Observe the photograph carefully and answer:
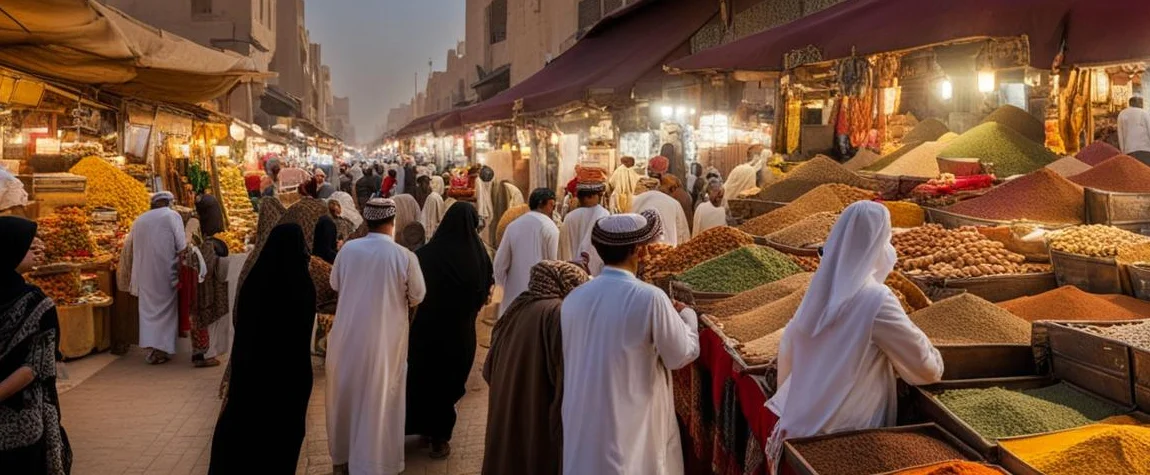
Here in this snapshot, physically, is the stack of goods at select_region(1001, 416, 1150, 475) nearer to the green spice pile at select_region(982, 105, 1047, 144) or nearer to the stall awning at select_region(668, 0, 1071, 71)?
the stall awning at select_region(668, 0, 1071, 71)

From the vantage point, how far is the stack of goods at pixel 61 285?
686cm

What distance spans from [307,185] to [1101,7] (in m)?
5.75

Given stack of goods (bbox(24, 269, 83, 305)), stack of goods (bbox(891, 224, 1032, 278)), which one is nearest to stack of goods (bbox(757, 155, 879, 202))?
stack of goods (bbox(891, 224, 1032, 278))

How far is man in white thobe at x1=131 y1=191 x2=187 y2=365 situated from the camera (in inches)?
272

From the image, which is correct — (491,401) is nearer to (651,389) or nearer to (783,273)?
(651,389)

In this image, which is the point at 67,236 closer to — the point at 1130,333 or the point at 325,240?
the point at 325,240

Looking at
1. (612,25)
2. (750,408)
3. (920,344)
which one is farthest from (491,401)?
(612,25)

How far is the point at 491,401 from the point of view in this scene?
3510mm

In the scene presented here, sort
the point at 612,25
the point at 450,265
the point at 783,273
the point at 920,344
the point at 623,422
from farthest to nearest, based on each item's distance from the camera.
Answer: the point at 612,25
the point at 450,265
the point at 783,273
the point at 623,422
the point at 920,344

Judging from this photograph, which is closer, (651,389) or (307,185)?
(651,389)

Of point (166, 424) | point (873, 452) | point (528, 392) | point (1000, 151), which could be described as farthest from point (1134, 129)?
point (166, 424)

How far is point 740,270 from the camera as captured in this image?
480cm

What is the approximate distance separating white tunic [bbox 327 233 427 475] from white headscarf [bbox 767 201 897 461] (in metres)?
2.27

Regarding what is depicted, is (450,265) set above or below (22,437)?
above
